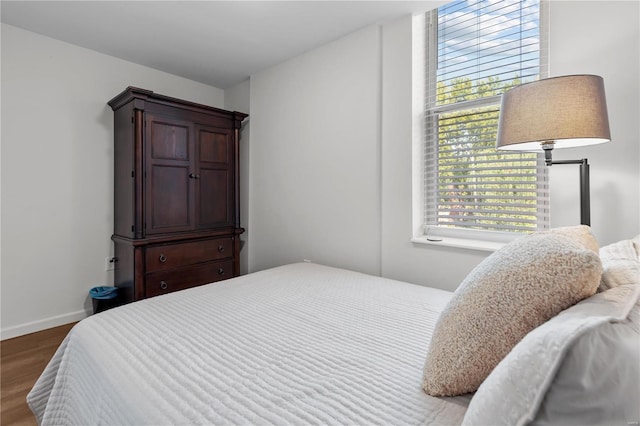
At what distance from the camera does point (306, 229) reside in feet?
9.64

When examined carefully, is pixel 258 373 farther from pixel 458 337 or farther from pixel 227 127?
pixel 227 127

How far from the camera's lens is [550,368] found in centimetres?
45

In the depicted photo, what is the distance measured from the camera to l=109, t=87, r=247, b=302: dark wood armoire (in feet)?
8.59

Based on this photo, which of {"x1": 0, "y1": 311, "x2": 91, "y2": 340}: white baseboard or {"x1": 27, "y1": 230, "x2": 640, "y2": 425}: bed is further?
{"x1": 0, "y1": 311, "x2": 91, "y2": 340}: white baseboard

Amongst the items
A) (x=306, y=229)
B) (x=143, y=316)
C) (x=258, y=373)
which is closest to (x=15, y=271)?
(x=143, y=316)

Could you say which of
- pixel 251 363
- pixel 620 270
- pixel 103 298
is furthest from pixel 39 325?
pixel 620 270

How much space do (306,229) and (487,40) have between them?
1.94 meters

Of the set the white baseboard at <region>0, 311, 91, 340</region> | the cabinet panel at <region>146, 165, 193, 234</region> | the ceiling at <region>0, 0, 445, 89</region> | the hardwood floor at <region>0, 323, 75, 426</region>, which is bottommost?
the hardwood floor at <region>0, 323, 75, 426</region>

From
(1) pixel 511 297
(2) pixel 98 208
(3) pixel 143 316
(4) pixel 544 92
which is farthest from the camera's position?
(2) pixel 98 208

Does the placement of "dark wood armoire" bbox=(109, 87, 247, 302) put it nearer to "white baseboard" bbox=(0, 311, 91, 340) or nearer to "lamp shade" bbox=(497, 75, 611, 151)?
"white baseboard" bbox=(0, 311, 91, 340)

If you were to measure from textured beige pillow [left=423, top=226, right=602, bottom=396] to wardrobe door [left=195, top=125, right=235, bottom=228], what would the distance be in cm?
266

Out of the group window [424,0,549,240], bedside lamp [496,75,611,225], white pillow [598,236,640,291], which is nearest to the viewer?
white pillow [598,236,640,291]

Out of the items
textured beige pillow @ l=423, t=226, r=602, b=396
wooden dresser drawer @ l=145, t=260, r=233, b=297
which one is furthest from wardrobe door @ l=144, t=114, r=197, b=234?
textured beige pillow @ l=423, t=226, r=602, b=396

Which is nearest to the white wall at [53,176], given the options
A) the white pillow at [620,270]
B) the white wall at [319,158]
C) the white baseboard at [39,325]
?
the white baseboard at [39,325]
